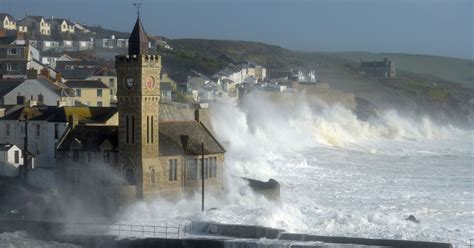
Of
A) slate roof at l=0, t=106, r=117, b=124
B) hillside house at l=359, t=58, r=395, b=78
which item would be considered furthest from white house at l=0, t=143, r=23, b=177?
hillside house at l=359, t=58, r=395, b=78

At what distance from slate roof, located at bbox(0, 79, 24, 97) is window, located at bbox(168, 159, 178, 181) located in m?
17.4

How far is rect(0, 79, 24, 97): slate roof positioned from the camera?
50938 millimetres

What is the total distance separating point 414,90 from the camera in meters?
144

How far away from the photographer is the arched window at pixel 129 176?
1356 inches

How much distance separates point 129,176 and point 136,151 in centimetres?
83

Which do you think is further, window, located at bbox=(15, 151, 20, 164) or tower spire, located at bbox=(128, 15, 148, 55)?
window, located at bbox=(15, 151, 20, 164)

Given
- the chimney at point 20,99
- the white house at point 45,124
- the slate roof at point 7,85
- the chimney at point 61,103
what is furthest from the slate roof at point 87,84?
the white house at point 45,124

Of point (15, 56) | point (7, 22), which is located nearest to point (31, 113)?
point (15, 56)

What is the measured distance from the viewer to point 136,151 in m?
34.6

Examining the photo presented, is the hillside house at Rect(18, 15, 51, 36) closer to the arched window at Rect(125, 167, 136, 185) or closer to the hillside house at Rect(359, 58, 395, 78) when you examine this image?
the arched window at Rect(125, 167, 136, 185)

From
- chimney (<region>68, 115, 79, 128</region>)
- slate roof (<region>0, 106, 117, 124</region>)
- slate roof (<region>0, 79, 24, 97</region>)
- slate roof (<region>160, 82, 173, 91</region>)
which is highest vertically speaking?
slate roof (<region>160, 82, 173, 91</region>)

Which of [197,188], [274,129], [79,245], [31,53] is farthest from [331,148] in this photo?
[79,245]

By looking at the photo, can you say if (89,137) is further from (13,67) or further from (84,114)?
(13,67)

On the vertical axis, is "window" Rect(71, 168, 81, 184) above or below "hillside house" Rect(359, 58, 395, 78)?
below
